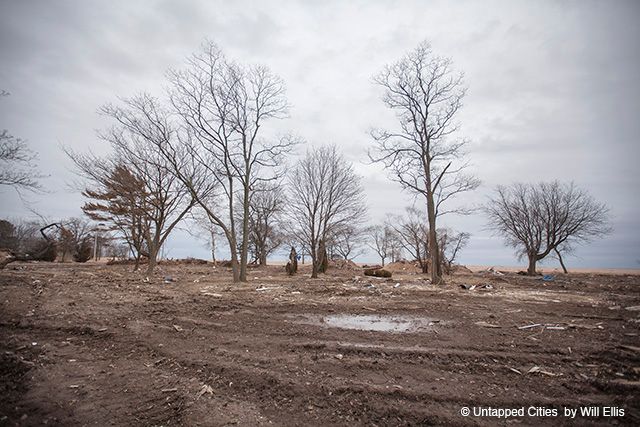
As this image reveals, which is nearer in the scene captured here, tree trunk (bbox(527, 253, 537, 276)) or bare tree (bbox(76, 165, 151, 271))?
bare tree (bbox(76, 165, 151, 271))

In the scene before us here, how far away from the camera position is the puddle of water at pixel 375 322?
5559 millimetres

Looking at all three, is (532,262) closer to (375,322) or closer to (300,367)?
(375,322)

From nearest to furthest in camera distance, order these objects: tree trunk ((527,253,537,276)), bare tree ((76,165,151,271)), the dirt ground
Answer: the dirt ground → bare tree ((76,165,151,271)) → tree trunk ((527,253,537,276))

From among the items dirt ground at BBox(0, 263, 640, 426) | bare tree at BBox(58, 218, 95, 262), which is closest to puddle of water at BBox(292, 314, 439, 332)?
dirt ground at BBox(0, 263, 640, 426)

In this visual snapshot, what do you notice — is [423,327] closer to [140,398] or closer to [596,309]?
[140,398]

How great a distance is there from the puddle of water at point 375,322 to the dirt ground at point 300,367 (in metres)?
0.06

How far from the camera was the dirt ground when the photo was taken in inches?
108

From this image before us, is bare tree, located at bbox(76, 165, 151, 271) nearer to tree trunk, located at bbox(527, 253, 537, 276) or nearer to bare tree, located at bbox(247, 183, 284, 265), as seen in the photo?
bare tree, located at bbox(247, 183, 284, 265)

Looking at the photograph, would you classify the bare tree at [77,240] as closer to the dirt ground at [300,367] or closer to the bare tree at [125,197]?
the bare tree at [125,197]

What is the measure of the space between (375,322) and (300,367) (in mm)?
2827

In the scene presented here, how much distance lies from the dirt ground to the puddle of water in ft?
0.21

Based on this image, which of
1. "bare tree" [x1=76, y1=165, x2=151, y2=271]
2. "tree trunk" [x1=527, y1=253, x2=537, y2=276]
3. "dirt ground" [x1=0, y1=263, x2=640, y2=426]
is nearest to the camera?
"dirt ground" [x1=0, y1=263, x2=640, y2=426]

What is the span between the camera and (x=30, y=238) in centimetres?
2592

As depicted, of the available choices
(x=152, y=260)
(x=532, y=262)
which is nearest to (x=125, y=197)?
(x=152, y=260)
